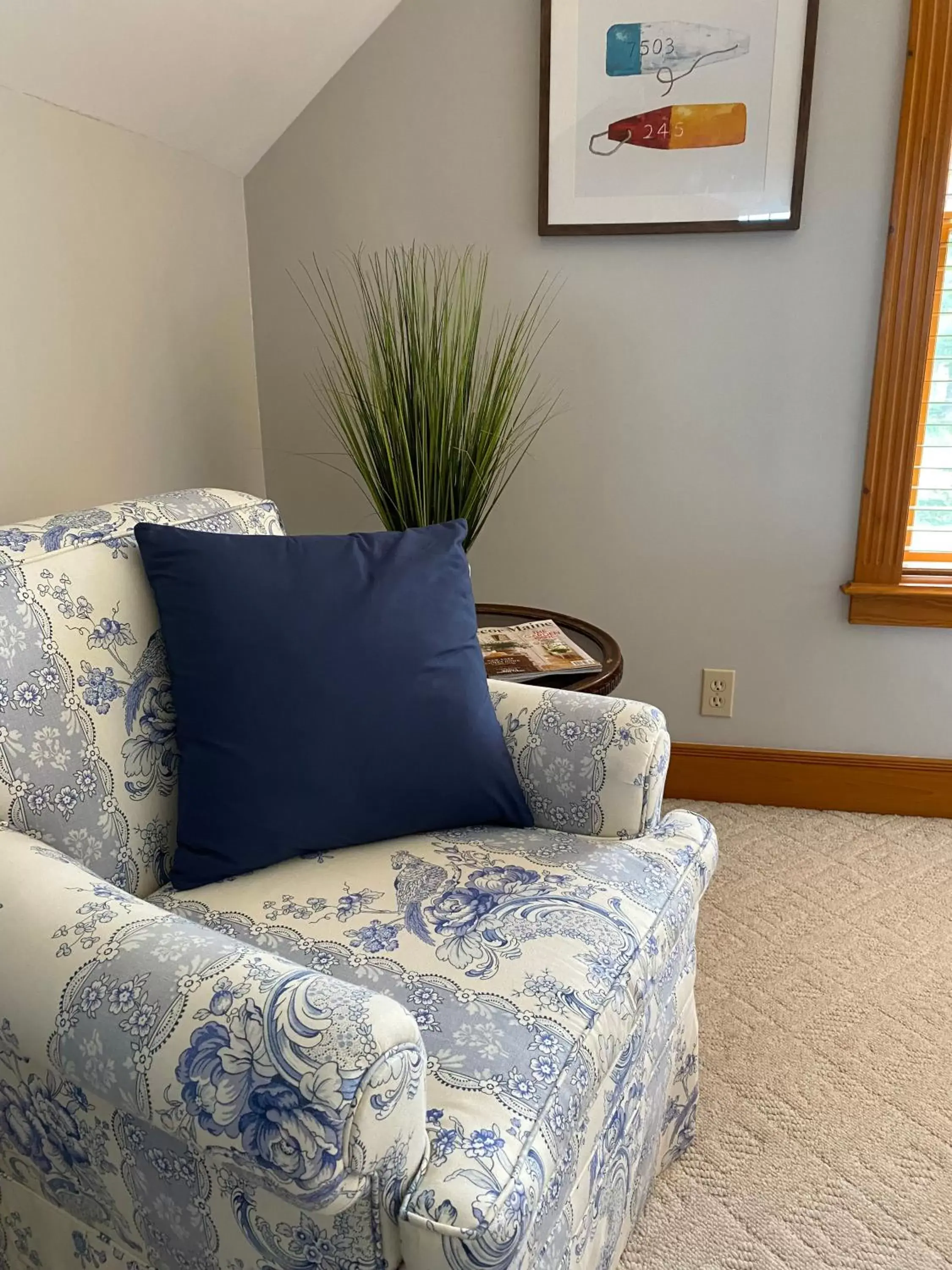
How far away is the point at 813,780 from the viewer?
235 cm

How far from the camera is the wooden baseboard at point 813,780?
90.7 inches

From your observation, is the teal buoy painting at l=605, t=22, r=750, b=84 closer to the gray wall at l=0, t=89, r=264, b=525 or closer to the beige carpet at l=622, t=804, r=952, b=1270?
the gray wall at l=0, t=89, r=264, b=525

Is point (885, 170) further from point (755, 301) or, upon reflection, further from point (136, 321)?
point (136, 321)

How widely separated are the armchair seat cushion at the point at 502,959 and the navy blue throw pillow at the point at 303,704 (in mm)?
57

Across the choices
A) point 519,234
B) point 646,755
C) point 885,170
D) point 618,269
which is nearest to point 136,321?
point 519,234

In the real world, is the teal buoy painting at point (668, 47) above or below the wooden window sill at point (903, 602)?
above

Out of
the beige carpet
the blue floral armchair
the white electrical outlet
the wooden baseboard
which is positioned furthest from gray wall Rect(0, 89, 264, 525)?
the beige carpet

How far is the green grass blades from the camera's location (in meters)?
1.84

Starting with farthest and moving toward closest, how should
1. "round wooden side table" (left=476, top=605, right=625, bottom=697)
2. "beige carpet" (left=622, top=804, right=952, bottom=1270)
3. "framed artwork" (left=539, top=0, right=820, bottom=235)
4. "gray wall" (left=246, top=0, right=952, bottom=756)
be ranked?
1. "gray wall" (left=246, top=0, right=952, bottom=756)
2. "framed artwork" (left=539, top=0, right=820, bottom=235)
3. "round wooden side table" (left=476, top=605, right=625, bottom=697)
4. "beige carpet" (left=622, top=804, right=952, bottom=1270)

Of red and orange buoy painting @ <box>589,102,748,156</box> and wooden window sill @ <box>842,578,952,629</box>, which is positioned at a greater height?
red and orange buoy painting @ <box>589,102,748,156</box>

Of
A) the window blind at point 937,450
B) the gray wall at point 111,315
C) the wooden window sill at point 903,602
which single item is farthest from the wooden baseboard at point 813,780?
the gray wall at point 111,315

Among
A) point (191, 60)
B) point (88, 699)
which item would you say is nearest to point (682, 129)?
point (191, 60)

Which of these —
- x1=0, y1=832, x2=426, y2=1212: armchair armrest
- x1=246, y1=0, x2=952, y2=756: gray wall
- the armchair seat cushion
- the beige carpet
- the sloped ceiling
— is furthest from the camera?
x1=246, y1=0, x2=952, y2=756: gray wall

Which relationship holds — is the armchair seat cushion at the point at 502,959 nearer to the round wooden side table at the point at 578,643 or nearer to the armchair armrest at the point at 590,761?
the armchair armrest at the point at 590,761
